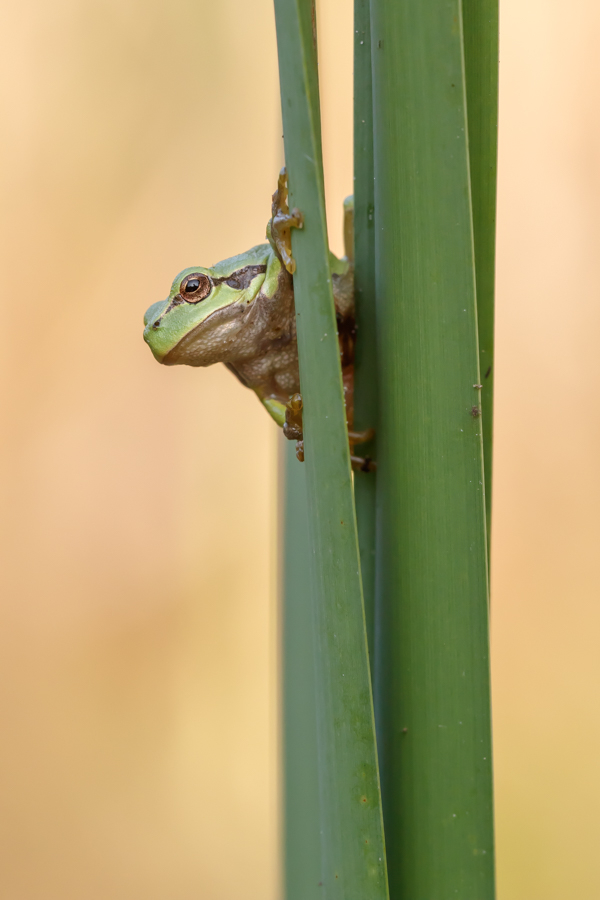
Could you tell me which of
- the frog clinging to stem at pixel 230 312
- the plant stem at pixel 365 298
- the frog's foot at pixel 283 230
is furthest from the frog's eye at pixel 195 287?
the plant stem at pixel 365 298

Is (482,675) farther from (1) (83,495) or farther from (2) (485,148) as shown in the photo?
(1) (83,495)

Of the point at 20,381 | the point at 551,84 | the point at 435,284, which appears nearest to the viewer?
the point at 435,284

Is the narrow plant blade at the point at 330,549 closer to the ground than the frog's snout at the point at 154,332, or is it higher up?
closer to the ground

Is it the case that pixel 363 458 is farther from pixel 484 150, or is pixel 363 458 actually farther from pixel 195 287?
pixel 195 287

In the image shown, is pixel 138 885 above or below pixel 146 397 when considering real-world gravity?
below

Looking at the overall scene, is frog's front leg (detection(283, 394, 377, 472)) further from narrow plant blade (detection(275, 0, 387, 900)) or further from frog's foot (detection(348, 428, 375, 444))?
narrow plant blade (detection(275, 0, 387, 900))

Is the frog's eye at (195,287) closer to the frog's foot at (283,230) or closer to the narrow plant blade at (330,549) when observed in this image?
the frog's foot at (283,230)

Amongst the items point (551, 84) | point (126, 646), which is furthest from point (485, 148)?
point (126, 646)
